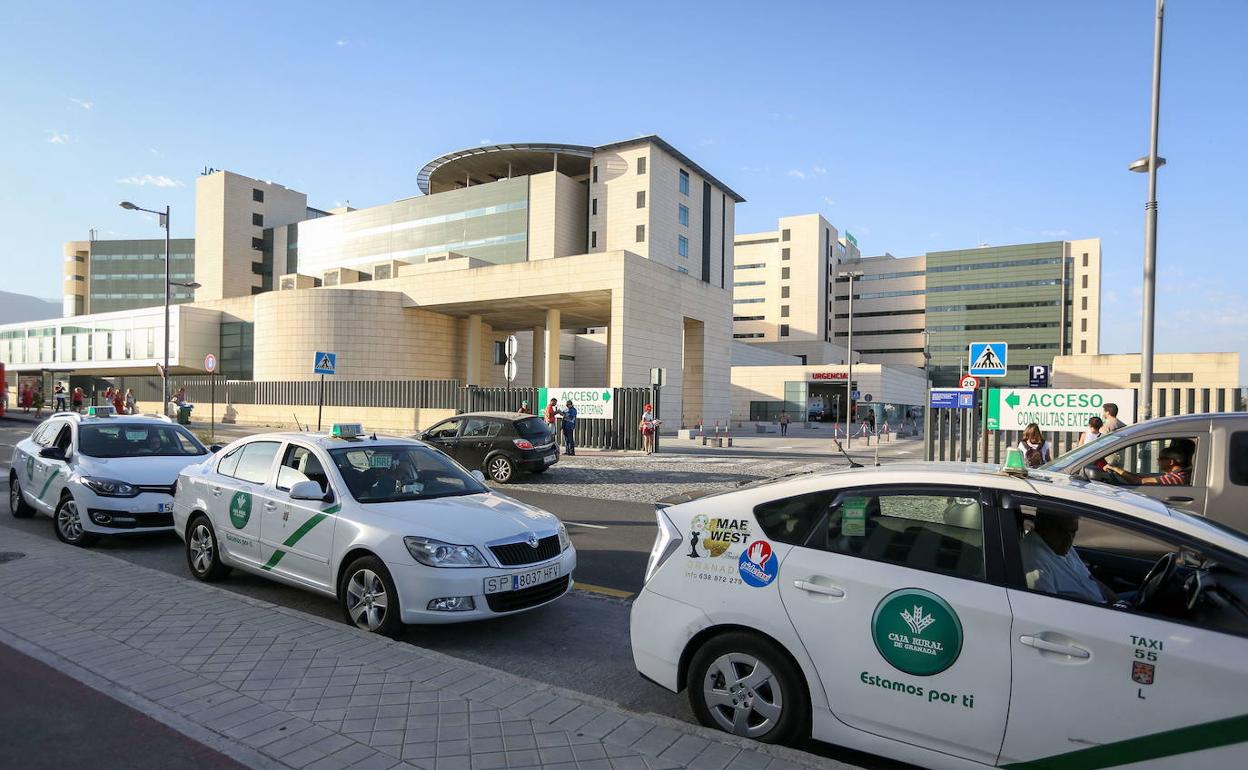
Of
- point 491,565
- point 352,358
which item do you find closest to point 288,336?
point 352,358

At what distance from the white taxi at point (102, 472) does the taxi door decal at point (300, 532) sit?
322cm

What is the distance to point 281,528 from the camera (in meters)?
5.82

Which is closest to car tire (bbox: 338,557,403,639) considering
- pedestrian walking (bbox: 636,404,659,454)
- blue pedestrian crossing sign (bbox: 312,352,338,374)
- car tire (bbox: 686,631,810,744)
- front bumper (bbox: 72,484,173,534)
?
car tire (bbox: 686,631,810,744)

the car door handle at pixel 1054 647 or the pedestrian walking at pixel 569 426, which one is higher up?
the car door handle at pixel 1054 647

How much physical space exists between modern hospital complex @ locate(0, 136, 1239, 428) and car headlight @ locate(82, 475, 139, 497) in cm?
1204

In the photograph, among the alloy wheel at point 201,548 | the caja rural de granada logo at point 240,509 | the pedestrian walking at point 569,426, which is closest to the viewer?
the caja rural de granada logo at point 240,509

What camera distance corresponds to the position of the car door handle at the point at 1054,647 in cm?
273

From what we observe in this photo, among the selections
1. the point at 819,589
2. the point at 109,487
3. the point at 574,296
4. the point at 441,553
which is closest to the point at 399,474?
the point at 441,553

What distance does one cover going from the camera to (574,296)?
3466 centimetres

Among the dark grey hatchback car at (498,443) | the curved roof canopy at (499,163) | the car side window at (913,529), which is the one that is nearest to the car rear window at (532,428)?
the dark grey hatchback car at (498,443)

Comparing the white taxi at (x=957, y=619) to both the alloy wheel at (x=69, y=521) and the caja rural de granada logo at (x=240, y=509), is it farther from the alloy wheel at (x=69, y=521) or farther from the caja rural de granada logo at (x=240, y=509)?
the alloy wheel at (x=69, y=521)

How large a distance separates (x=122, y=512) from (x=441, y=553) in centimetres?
537

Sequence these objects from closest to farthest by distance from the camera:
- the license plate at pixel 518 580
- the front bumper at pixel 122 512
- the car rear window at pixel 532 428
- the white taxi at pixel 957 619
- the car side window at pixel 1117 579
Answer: the white taxi at pixel 957 619 < the car side window at pixel 1117 579 < the license plate at pixel 518 580 < the front bumper at pixel 122 512 < the car rear window at pixel 532 428

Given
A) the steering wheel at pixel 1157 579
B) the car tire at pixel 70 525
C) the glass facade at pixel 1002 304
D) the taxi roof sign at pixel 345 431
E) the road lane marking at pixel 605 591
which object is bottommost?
the road lane marking at pixel 605 591
